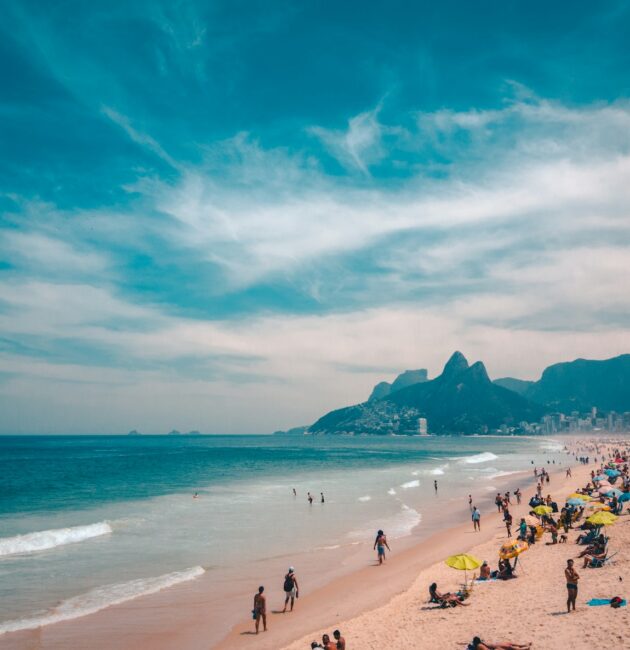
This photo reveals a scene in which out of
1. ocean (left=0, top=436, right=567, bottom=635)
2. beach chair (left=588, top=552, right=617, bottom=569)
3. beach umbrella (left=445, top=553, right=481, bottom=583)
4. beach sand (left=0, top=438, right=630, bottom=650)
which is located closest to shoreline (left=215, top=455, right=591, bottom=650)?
beach sand (left=0, top=438, right=630, bottom=650)

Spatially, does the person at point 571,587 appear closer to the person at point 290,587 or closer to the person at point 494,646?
the person at point 494,646

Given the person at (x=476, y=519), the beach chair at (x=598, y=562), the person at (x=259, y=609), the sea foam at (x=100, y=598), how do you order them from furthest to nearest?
the person at (x=476, y=519), the beach chair at (x=598, y=562), the sea foam at (x=100, y=598), the person at (x=259, y=609)

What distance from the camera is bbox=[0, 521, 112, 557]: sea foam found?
85.7 feet

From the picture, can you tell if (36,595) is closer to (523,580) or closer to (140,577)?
(140,577)

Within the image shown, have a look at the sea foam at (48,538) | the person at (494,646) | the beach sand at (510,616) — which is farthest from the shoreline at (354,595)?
the sea foam at (48,538)

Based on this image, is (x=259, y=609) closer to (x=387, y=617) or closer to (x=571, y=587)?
(x=387, y=617)

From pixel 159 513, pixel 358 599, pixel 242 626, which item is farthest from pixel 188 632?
pixel 159 513

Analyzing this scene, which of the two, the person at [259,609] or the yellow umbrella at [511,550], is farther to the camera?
the yellow umbrella at [511,550]

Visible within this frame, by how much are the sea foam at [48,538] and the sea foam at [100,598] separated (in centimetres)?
972

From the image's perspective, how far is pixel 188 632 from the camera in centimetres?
1489

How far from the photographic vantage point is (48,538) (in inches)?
1101

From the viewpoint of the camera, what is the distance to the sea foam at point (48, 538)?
26125 mm

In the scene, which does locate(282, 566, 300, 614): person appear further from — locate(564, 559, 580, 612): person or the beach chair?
the beach chair

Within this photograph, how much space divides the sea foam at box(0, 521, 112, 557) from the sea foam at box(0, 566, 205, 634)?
383 inches
